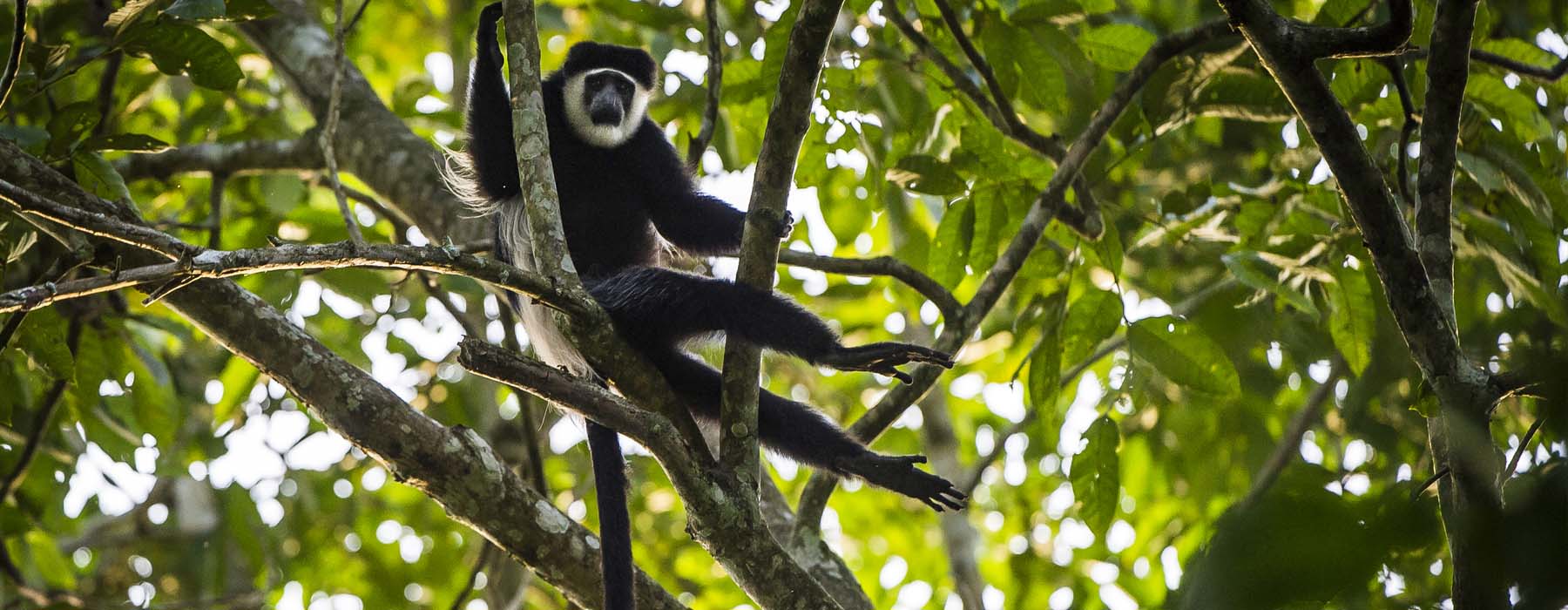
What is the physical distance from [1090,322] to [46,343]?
8.14 ft

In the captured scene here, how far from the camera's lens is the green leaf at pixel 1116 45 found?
9.71 feet

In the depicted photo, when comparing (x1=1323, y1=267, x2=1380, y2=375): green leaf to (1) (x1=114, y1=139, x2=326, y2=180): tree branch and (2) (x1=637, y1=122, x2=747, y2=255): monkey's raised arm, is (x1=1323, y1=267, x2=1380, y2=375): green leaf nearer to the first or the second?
(2) (x1=637, y1=122, x2=747, y2=255): monkey's raised arm

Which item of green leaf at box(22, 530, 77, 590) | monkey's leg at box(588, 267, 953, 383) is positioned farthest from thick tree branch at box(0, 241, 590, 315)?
green leaf at box(22, 530, 77, 590)

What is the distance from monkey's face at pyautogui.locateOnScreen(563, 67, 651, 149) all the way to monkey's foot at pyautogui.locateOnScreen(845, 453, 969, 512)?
154 cm

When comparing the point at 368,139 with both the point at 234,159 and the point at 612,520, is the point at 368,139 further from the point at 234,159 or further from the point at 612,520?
the point at 612,520

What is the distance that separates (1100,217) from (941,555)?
11.1 feet

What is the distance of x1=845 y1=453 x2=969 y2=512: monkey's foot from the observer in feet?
9.21

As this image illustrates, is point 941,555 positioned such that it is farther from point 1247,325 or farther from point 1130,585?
point 1247,325

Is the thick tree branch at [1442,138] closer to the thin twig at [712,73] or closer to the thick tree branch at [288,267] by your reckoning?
the thick tree branch at [288,267]

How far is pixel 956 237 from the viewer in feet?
9.53

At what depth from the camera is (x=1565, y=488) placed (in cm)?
60

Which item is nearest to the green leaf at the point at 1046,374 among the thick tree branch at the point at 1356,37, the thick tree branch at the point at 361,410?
the thick tree branch at the point at 1356,37

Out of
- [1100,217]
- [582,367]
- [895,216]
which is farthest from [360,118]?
[1100,217]

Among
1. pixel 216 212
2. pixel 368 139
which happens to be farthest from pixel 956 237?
pixel 216 212
